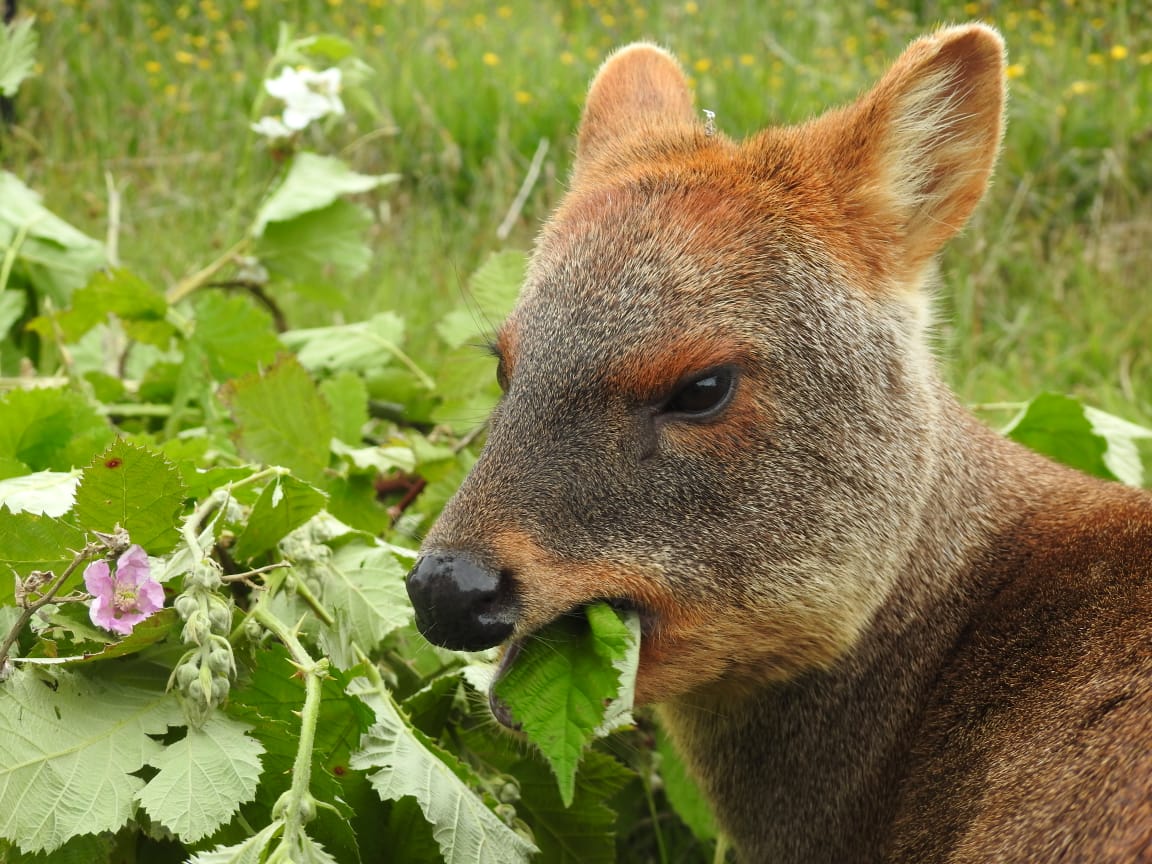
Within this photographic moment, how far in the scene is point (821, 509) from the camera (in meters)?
3.49

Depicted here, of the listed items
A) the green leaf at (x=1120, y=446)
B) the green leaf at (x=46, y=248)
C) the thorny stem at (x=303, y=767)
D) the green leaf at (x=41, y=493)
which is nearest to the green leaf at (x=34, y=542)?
the green leaf at (x=41, y=493)

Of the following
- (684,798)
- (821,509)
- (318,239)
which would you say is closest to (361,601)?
(821,509)

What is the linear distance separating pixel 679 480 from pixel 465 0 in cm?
932

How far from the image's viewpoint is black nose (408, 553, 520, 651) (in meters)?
3.08

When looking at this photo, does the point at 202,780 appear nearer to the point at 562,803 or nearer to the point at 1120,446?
the point at 562,803

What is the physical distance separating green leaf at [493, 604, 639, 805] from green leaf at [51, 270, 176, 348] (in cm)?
252

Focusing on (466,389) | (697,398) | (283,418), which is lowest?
(466,389)

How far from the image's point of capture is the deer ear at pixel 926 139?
3.79 meters

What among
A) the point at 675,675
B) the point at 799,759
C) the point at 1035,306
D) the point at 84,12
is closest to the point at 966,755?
the point at 799,759

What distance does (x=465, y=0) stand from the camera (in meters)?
11.9

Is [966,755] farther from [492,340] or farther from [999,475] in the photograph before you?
[492,340]

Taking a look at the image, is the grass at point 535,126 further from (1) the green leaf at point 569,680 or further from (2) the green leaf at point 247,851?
(2) the green leaf at point 247,851

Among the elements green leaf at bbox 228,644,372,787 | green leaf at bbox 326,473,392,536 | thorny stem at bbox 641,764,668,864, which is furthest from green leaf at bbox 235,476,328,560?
thorny stem at bbox 641,764,668,864

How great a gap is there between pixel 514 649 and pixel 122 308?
257 cm
